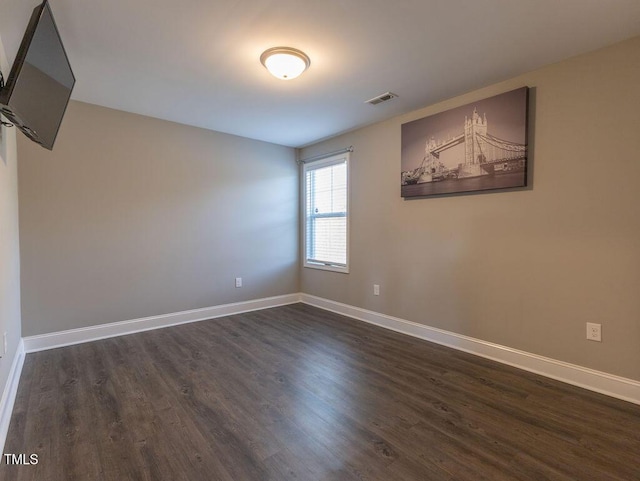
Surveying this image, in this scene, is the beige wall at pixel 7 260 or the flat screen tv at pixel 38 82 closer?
the flat screen tv at pixel 38 82

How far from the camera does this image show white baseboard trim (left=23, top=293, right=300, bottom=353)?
295 cm

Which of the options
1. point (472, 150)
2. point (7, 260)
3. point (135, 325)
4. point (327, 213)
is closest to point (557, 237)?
point (472, 150)

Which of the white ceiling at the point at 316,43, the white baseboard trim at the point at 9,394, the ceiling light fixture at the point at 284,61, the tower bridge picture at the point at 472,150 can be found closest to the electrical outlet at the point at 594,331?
the tower bridge picture at the point at 472,150

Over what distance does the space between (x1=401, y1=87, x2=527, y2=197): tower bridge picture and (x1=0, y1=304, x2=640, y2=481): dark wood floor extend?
1594mm

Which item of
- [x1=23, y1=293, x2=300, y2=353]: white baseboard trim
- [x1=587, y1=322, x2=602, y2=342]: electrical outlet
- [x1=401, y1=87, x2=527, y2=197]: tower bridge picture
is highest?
[x1=401, y1=87, x2=527, y2=197]: tower bridge picture

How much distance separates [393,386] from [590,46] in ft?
8.98

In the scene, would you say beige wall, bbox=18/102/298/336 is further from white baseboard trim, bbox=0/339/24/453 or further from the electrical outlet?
the electrical outlet

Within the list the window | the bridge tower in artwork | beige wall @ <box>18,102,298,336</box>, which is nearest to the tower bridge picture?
the bridge tower in artwork

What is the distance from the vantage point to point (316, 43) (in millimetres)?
2115

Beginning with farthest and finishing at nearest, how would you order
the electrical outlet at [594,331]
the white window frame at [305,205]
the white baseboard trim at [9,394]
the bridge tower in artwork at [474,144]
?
1. the white window frame at [305,205]
2. the bridge tower in artwork at [474,144]
3. the electrical outlet at [594,331]
4. the white baseboard trim at [9,394]

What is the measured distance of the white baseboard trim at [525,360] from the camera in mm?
2115

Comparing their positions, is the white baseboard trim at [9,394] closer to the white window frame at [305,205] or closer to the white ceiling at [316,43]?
the white ceiling at [316,43]

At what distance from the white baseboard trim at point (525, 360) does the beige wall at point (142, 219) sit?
6.37 ft

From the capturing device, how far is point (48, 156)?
295cm
